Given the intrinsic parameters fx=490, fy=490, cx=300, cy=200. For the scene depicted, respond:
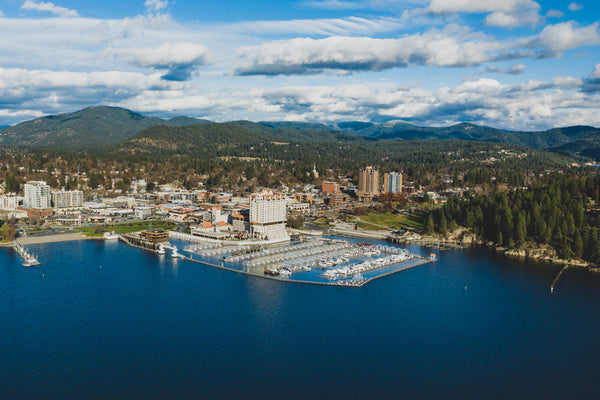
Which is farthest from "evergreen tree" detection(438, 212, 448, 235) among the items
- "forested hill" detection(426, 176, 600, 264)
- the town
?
the town

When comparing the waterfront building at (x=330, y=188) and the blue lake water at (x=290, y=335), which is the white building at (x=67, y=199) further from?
the waterfront building at (x=330, y=188)

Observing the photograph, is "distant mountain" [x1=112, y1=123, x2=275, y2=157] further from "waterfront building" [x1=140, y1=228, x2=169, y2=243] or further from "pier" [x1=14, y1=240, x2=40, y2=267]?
"pier" [x1=14, y1=240, x2=40, y2=267]

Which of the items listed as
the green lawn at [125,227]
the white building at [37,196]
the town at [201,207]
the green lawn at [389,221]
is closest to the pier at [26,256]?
the town at [201,207]

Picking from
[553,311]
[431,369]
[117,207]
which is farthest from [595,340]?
[117,207]

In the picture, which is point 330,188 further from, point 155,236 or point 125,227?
point 155,236

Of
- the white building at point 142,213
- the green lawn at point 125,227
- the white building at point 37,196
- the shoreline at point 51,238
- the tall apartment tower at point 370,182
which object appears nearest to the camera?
the shoreline at point 51,238

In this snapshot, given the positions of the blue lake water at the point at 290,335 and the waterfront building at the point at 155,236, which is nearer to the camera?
the blue lake water at the point at 290,335

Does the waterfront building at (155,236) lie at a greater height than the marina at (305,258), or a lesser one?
greater
